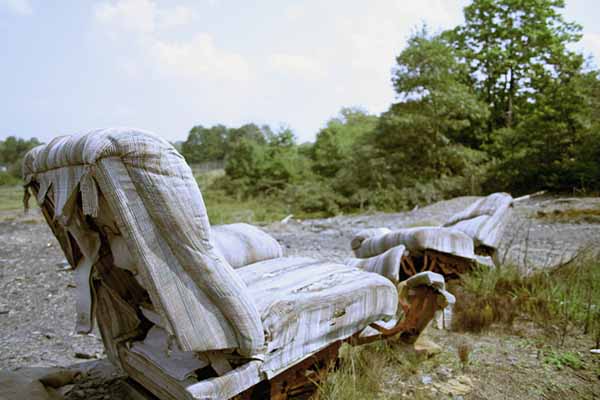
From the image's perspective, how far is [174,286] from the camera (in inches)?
42.4

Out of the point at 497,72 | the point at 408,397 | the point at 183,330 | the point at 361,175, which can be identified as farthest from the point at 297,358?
the point at 497,72

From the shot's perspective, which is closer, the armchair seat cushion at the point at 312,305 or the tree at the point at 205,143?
the armchair seat cushion at the point at 312,305

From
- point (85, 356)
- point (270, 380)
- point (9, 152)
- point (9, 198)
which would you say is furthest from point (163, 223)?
point (9, 152)

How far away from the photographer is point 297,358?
1.33m

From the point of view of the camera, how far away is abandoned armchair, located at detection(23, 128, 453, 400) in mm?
1009

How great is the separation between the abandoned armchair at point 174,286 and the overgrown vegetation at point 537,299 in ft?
4.10

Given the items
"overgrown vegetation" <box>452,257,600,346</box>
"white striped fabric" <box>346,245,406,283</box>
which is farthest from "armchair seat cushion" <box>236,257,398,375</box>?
"overgrown vegetation" <box>452,257,600,346</box>

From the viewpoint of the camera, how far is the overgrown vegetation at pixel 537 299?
2461 millimetres

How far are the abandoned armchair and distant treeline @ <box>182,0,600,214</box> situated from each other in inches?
428

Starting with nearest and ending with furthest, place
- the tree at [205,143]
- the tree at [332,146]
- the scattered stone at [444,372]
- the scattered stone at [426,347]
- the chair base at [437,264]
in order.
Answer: the scattered stone at [444,372]
the scattered stone at [426,347]
the chair base at [437,264]
the tree at [332,146]
the tree at [205,143]

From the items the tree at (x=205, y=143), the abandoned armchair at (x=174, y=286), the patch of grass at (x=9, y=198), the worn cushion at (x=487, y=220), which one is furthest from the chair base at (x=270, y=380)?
the tree at (x=205, y=143)

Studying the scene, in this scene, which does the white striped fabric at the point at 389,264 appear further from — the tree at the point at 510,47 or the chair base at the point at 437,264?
the tree at the point at 510,47

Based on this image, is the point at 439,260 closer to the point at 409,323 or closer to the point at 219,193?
the point at 409,323

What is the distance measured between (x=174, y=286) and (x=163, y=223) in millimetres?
182
